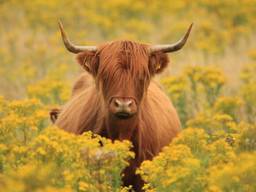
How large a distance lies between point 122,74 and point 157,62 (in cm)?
71

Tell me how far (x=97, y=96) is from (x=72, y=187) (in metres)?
2.42

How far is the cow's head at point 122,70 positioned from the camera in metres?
7.88

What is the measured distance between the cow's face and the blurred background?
19.5 ft

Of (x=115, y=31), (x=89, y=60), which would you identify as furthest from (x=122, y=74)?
(x=115, y=31)

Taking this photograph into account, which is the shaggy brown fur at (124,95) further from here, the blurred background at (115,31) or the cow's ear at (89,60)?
the blurred background at (115,31)

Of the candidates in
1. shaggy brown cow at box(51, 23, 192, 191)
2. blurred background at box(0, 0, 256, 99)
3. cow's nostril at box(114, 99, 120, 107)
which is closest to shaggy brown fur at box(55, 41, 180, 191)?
shaggy brown cow at box(51, 23, 192, 191)

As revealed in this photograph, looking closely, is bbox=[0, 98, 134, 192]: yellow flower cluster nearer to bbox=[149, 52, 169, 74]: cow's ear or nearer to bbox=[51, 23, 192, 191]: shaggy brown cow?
bbox=[51, 23, 192, 191]: shaggy brown cow

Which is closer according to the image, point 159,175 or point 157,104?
point 159,175

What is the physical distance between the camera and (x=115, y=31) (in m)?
21.1

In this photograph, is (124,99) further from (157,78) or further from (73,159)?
(157,78)

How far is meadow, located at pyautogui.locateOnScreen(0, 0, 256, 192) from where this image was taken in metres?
6.22

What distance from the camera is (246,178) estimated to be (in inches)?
233

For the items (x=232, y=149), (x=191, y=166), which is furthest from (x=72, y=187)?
(x=232, y=149)

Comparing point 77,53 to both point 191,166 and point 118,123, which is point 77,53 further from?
point 191,166
